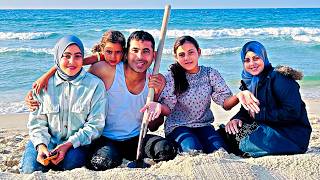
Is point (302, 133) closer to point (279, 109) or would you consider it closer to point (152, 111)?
point (279, 109)

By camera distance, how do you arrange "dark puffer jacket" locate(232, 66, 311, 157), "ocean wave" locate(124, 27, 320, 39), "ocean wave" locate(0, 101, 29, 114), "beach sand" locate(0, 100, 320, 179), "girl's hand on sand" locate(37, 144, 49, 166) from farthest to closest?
"ocean wave" locate(124, 27, 320, 39) → "ocean wave" locate(0, 101, 29, 114) → "dark puffer jacket" locate(232, 66, 311, 157) → "girl's hand on sand" locate(37, 144, 49, 166) → "beach sand" locate(0, 100, 320, 179)

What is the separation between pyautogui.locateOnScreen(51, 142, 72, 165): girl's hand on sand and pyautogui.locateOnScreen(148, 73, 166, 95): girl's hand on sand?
81cm

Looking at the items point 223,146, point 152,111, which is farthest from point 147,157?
point 223,146

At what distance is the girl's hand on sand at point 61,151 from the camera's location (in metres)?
3.54

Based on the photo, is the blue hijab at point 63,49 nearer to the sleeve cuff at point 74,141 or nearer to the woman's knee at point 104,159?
the sleeve cuff at point 74,141

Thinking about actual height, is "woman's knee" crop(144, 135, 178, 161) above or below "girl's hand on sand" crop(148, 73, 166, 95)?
below

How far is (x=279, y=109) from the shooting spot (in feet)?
12.4

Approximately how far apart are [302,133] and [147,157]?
1.30 meters

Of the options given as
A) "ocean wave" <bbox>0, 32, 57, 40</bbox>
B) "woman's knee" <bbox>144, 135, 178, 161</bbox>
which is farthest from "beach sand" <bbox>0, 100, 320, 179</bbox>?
"ocean wave" <bbox>0, 32, 57, 40</bbox>

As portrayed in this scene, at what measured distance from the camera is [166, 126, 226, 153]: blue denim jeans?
3.94 metres

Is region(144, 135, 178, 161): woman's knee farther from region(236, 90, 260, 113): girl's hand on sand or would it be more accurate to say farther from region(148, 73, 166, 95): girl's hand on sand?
region(236, 90, 260, 113): girl's hand on sand

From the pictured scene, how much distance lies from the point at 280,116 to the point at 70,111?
1.69 meters

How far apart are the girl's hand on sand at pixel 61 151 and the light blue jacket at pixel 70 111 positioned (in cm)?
5

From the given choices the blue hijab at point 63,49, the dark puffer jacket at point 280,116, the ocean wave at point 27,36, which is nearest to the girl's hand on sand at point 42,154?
the blue hijab at point 63,49
